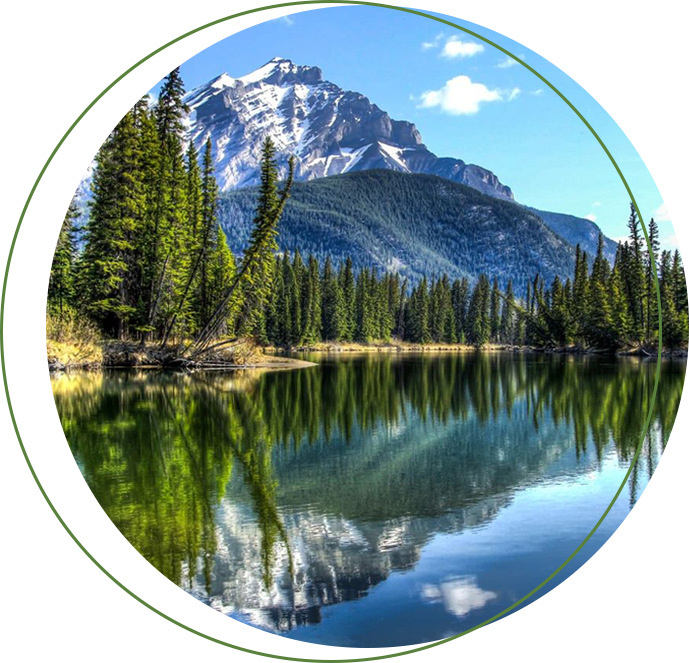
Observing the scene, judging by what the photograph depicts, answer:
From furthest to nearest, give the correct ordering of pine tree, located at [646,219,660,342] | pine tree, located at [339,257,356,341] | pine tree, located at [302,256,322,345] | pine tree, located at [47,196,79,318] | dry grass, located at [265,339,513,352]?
dry grass, located at [265,339,513,352]
pine tree, located at [339,257,356,341]
pine tree, located at [302,256,322,345]
pine tree, located at [47,196,79,318]
pine tree, located at [646,219,660,342]

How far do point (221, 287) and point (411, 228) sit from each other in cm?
104

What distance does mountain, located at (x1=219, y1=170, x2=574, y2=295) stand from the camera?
10.0 ft

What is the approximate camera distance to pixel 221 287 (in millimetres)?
3455

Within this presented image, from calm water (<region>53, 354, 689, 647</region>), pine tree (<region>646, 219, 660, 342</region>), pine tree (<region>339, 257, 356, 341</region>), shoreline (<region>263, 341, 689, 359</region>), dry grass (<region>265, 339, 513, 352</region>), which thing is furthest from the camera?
dry grass (<region>265, 339, 513, 352</region>)

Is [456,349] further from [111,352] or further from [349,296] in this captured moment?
[111,352]

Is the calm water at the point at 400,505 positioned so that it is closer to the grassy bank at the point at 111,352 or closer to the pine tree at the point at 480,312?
the grassy bank at the point at 111,352

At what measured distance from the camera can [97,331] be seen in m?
3.26

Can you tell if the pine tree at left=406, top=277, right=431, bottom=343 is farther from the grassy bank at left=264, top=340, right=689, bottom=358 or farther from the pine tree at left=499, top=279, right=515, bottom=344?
the pine tree at left=499, top=279, right=515, bottom=344

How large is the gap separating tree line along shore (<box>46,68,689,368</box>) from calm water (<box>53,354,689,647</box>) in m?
0.21

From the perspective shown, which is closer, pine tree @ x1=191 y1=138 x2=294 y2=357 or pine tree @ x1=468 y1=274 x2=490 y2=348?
pine tree @ x1=191 y1=138 x2=294 y2=357

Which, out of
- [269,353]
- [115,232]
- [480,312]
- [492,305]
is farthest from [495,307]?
[115,232]

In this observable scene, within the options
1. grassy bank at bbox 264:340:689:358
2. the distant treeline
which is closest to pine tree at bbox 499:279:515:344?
the distant treeline

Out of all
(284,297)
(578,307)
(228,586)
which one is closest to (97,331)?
(284,297)

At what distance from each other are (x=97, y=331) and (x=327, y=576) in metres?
1.68
